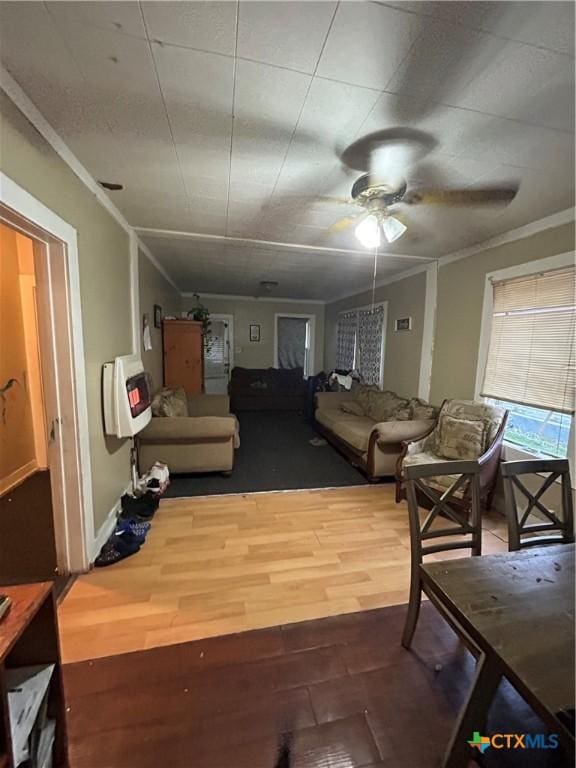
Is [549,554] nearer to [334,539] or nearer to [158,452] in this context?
[334,539]

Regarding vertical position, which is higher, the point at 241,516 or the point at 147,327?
the point at 147,327

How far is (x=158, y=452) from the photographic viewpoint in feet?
10.3

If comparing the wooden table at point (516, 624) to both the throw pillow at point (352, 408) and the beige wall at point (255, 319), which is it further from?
the beige wall at point (255, 319)

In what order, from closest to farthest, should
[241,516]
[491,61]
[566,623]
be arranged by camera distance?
1. [566,623]
2. [491,61]
3. [241,516]

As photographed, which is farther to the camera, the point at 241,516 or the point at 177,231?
the point at 177,231

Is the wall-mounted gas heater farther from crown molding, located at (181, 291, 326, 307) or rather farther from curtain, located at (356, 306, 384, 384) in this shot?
crown molding, located at (181, 291, 326, 307)

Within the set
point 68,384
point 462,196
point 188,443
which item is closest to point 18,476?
point 188,443

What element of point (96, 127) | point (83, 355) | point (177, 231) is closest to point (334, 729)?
point (83, 355)

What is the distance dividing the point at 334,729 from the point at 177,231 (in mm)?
3418

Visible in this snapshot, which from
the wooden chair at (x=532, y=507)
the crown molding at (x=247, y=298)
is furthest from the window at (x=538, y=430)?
the crown molding at (x=247, y=298)

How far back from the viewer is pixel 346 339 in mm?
6117

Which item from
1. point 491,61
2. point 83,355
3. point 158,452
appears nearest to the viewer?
point 491,61

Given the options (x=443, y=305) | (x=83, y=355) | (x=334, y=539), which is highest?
(x=443, y=305)

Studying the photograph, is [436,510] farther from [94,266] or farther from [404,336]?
[404,336]
